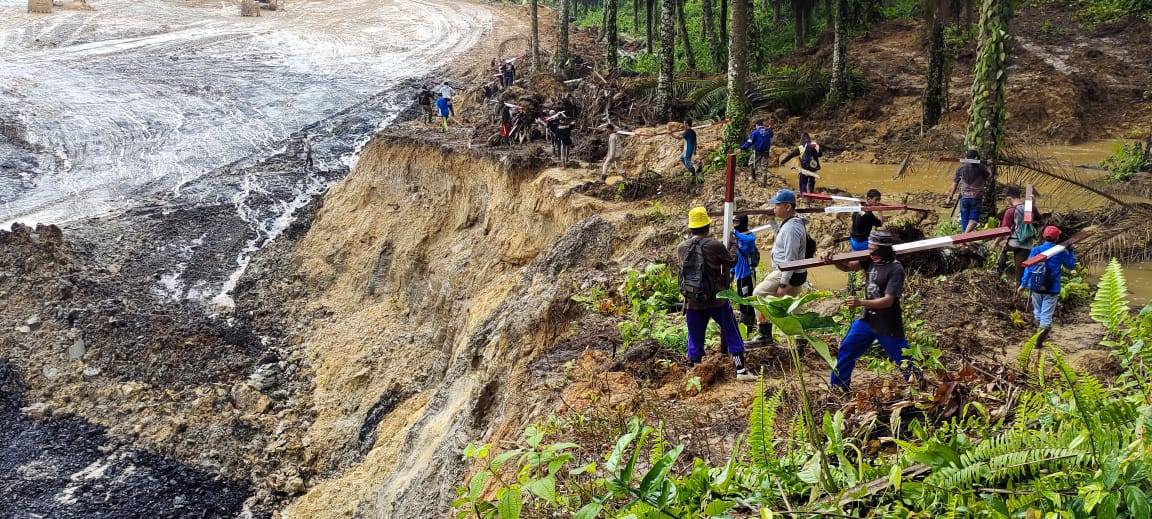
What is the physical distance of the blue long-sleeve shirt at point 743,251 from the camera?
7.28 m

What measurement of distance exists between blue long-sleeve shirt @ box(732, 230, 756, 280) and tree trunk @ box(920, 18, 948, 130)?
1170cm

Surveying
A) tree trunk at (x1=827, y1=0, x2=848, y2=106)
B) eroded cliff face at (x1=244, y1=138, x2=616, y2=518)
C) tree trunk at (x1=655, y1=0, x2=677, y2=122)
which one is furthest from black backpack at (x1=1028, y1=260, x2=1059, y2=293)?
tree trunk at (x1=827, y1=0, x2=848, y2=106)

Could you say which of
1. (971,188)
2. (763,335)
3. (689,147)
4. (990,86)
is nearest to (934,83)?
(689,147)

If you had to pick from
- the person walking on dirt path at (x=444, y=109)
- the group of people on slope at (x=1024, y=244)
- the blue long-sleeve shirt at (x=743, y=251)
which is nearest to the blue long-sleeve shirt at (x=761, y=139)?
the group of people on slope at (x=1024, y=244)

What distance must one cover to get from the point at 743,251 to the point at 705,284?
1182 millimetres

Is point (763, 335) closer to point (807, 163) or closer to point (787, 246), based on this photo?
point (787, 246)

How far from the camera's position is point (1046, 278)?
694cm

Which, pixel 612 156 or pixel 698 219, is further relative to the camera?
pixel 612 156

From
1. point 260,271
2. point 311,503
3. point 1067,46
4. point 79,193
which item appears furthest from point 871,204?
point 79,193

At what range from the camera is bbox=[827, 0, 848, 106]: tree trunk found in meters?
18.6

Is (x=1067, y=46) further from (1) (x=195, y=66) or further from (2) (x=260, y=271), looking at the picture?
(1) (x=195, y=66)

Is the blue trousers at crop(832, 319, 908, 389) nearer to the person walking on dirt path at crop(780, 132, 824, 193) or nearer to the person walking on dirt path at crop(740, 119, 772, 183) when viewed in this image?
the person walking on dirt path at crop(780, 132, 824, 193)

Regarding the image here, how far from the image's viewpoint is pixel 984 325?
777 cm

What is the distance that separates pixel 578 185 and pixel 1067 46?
60.8 ft
